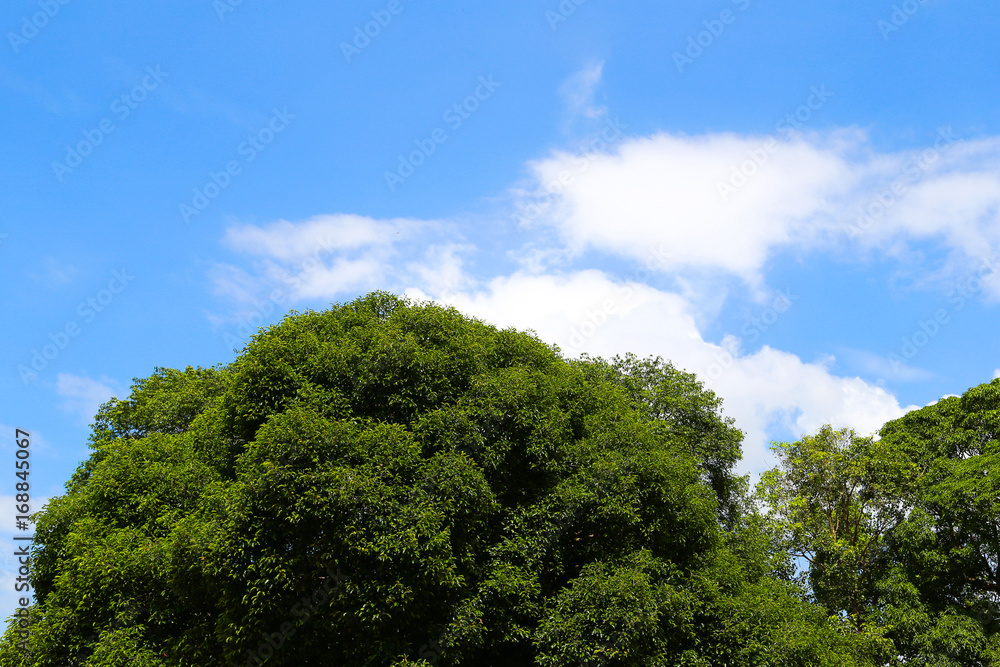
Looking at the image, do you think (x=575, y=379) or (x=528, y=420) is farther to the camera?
(x=575, y=379)

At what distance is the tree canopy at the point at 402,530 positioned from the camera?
1401 centimetres

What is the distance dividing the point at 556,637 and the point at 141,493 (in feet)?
35.5

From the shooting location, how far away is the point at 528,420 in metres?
16.3

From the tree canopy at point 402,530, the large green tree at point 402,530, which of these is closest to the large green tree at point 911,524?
the tree canopy at point 402,530

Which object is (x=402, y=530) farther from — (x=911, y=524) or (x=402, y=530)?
(x=911, y=524)

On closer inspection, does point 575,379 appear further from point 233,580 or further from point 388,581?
point 233,580

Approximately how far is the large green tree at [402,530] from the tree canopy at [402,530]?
1.9 inches

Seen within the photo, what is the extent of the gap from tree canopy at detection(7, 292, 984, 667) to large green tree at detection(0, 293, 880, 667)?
49mm

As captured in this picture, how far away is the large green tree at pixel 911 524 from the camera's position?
27250mm

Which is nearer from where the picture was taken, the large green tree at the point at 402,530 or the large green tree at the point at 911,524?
the large green tree at the point at 402,530

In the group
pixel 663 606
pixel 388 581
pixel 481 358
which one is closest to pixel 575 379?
pixel 481 358

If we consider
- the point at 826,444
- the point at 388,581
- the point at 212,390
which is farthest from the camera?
the point at 826,444

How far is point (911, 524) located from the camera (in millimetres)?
28531

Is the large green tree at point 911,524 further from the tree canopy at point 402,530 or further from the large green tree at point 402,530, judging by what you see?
the large green tree at point 402,530
